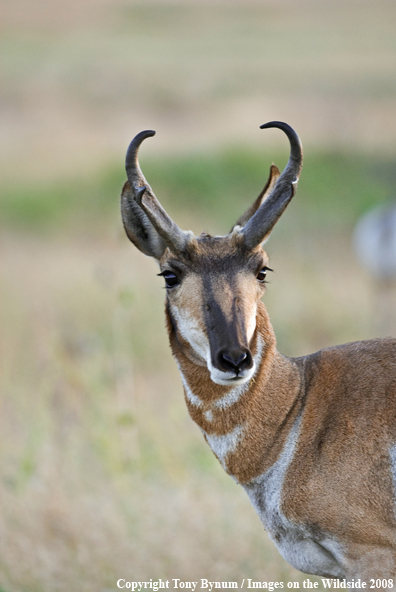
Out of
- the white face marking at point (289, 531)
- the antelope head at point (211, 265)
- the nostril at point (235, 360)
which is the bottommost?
the white face marking at point (289, 531)

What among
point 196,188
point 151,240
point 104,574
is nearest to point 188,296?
point 151,240

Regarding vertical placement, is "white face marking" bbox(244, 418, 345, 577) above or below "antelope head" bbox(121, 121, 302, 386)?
below

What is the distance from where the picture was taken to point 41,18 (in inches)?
2058

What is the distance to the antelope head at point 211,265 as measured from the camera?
165 inches

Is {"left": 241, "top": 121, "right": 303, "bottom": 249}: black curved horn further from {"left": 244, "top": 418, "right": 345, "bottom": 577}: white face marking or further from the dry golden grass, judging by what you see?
the dry golden grass

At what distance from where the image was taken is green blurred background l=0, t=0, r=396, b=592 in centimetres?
667

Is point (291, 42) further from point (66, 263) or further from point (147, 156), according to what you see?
point (66, 263)

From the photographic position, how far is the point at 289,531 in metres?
4.21

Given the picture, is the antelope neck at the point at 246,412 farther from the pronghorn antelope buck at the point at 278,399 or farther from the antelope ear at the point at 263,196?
the antelope ear at the point at 263,196

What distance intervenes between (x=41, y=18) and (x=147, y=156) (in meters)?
33.2

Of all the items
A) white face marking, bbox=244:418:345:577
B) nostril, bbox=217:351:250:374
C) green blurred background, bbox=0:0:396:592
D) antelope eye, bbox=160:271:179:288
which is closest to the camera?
nostril, bbox=217:351:250:374

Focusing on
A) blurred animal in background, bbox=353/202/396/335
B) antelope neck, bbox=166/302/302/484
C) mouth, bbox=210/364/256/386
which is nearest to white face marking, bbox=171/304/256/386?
mouth, bbox=210/364/256/386

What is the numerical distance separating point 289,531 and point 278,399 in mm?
757

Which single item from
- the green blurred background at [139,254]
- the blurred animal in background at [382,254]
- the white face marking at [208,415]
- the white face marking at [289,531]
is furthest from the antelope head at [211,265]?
the blurred animal in background at [382,254]
